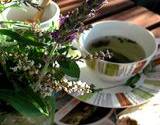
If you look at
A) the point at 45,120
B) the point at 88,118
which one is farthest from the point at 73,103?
the point at 45,120

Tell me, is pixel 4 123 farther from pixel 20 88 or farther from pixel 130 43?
pixel 130 43

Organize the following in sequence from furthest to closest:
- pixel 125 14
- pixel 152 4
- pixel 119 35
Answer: pixel 152 4 < pixel 125 14 < pixel 119 35

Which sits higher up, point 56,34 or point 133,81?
point 56,34

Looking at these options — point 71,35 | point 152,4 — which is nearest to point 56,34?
point 71,35

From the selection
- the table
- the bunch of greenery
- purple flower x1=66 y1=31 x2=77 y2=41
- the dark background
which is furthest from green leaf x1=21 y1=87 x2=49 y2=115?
the dark background

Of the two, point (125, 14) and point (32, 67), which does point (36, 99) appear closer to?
point (32, 67)
